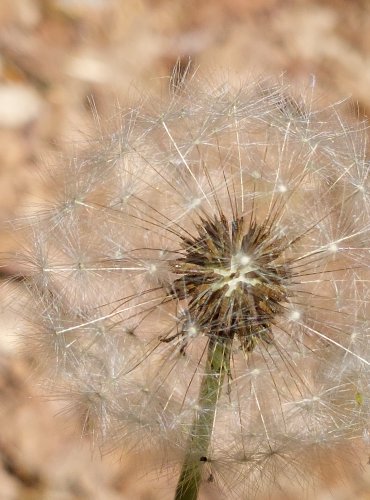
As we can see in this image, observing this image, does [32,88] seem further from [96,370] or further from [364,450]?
[364,450]

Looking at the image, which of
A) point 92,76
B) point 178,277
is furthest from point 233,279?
point 92,76

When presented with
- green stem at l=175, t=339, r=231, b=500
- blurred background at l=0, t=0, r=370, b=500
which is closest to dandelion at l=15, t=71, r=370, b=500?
green stem at l=175, t=339, r=231, b=500

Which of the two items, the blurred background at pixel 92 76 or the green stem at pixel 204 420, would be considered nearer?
the green stem at pixel 204 420

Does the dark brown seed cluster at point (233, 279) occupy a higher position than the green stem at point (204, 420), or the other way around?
the dark brown seed cluster at point (233, 279)

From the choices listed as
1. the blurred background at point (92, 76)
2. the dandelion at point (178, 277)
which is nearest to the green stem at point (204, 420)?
the dandelion at point (178, 277)

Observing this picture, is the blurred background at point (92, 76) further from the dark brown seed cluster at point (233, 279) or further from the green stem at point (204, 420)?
the dark brown seed cluster at point (233, 279)

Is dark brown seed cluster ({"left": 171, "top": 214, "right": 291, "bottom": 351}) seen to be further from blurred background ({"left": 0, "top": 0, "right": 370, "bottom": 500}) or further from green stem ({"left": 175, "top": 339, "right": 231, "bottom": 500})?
blurred background ({"left": 0, "top": 0, "right": 370, "bottom": 500})
